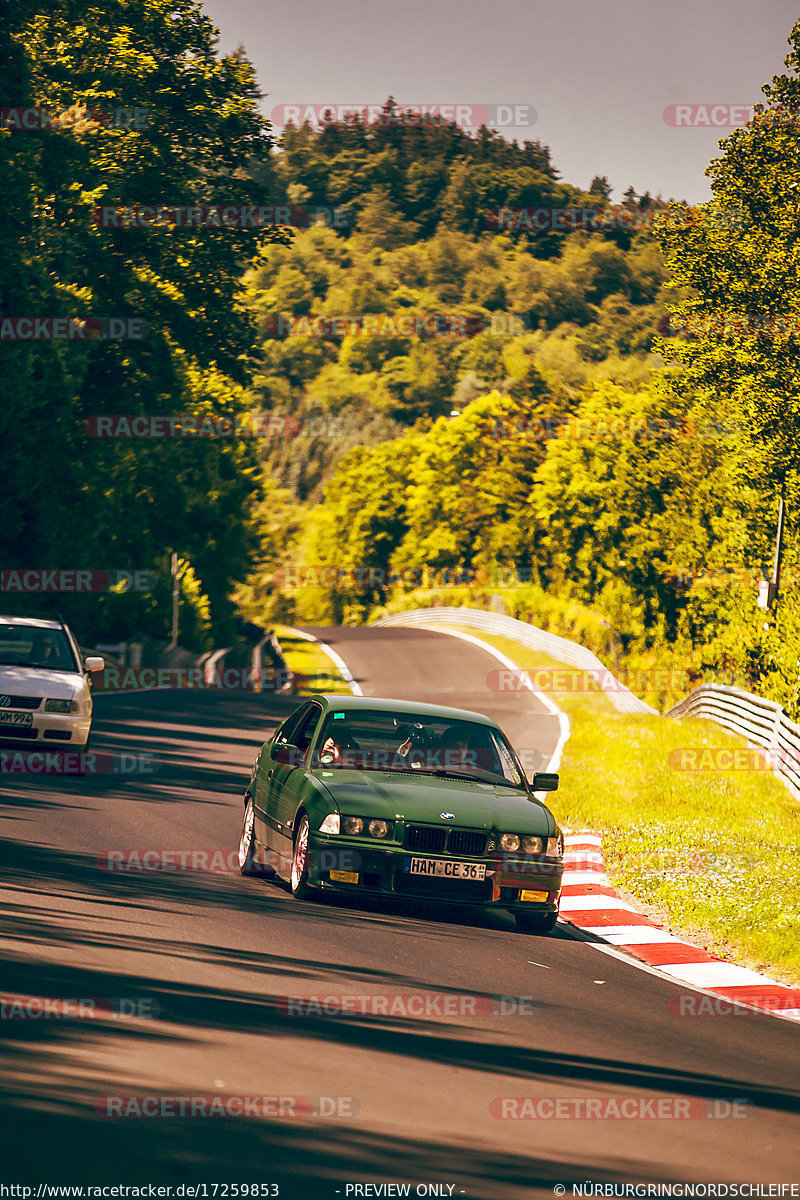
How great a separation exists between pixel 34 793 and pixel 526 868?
24.6ft

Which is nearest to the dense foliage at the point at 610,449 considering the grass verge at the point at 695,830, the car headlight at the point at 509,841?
the grass verge at the point at 695,830

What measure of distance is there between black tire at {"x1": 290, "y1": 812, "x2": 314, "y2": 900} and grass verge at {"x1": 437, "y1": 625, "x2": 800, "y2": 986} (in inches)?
125

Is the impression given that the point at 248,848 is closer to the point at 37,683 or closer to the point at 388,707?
the point at 388,707

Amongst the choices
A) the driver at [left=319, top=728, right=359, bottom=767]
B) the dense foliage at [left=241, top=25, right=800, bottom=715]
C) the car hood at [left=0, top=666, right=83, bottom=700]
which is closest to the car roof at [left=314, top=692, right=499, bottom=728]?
the driver at [left=319, top=728, right=359, bottom=767]

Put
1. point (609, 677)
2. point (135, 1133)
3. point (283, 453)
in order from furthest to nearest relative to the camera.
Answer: point (283, 453)
point (609, 677)
point (135, 1133)

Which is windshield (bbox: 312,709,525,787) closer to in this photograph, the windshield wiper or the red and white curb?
the windshield wiper

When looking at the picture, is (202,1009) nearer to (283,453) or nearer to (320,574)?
(320,574)

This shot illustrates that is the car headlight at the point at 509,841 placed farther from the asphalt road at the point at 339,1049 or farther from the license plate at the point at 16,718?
the license plate at the point at 16,718

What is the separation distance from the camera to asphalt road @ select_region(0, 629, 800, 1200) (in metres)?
5.46

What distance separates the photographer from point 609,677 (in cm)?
4203

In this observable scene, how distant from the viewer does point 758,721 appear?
1061 inches

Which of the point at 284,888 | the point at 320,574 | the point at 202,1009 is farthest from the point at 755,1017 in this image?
the point at 320,574

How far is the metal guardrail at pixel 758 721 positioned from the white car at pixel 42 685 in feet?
32.8

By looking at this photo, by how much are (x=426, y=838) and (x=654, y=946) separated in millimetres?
2208
